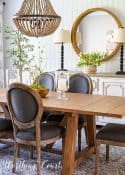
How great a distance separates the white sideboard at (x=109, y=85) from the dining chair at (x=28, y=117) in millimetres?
1848

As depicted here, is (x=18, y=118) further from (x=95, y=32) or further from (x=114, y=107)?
(x=95, y=32)

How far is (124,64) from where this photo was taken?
5.41 meters

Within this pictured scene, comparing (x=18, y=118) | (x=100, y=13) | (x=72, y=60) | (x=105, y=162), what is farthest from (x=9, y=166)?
(x=100, y=13)

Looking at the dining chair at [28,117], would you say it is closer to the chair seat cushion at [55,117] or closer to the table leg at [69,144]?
the table leg at [69,144]

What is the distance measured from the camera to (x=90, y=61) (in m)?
5.29

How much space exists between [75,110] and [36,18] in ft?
3.50

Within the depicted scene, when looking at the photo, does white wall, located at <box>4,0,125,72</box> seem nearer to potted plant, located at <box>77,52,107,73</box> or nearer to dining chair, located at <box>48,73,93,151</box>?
potted plant, located at <box>77,52,107,73</box>

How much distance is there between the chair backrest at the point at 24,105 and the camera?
10.3 ft

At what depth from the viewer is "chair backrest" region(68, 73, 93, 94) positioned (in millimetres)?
4129

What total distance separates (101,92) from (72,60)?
1.02 m

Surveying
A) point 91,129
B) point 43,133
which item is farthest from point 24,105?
point 91,129

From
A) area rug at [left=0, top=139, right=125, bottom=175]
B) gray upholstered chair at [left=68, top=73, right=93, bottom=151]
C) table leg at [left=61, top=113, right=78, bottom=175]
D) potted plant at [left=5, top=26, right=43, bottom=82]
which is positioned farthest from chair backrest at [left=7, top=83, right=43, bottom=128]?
potted plant at [left=5, top=26, right=43, bottom=82]

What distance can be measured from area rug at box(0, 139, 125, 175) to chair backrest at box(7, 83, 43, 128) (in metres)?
0.54


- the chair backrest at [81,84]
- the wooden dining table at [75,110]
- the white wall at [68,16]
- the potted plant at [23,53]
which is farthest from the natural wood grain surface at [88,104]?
the potted plant at [23,53]
